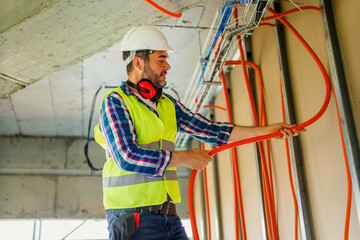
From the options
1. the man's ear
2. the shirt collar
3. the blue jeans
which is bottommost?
the blue jeans

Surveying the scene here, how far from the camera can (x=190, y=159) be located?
1816 mm

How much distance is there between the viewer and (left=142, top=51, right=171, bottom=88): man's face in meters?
2.10

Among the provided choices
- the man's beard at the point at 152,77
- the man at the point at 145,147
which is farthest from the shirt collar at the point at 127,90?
the man's beard at the point at 152,77

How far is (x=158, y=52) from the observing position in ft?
7.21

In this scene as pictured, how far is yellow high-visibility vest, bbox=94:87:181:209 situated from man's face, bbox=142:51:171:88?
142 mm

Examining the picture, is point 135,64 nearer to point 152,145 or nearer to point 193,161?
point 152,145

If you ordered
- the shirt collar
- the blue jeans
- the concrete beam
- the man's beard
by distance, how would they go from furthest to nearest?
the concrete beam → the man's beard → the shirt collar → the blue jeans

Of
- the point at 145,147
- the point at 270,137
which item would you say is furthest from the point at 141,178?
the point at 270,137

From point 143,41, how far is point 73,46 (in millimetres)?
1128

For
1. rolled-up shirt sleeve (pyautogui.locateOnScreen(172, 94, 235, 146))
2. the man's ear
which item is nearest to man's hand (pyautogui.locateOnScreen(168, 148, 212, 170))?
rolled-up shirt sleeve (pyautogui.locateOnScreen(172, 94, 235, 146))

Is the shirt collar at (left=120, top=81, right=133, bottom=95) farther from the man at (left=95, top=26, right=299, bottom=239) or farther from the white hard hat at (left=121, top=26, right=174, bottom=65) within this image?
the white hard hat at (left=121, top=26, right=174, bottom=65)

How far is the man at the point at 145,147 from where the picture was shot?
176 centimetres

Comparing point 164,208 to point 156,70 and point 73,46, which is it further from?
point 73,46

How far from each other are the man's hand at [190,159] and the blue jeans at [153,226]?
23cm
